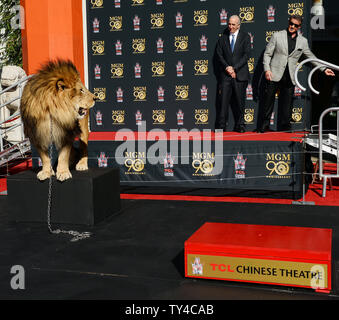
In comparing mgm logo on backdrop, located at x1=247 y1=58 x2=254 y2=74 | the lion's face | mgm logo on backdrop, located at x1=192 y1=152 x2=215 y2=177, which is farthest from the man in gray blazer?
the lion's face

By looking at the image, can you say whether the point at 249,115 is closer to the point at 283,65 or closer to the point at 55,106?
the point at 283,65

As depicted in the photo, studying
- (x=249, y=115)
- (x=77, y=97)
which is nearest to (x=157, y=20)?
(x=249, y=115)

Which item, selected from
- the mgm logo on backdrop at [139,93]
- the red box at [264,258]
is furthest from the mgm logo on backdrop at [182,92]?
the red box at [264,258]

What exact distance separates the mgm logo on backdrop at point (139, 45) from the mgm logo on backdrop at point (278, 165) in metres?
3.57

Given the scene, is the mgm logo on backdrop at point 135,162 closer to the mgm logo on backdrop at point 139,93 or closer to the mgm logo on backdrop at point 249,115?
the mgm logo on backdrop at point 139,93

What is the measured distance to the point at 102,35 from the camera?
881cm

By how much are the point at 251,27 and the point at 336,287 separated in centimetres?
591

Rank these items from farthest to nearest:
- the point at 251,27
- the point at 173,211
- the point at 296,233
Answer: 1. the point at 251,27
2. the point at 173,211
3. the point at 296,233

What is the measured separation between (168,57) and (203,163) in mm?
2779
